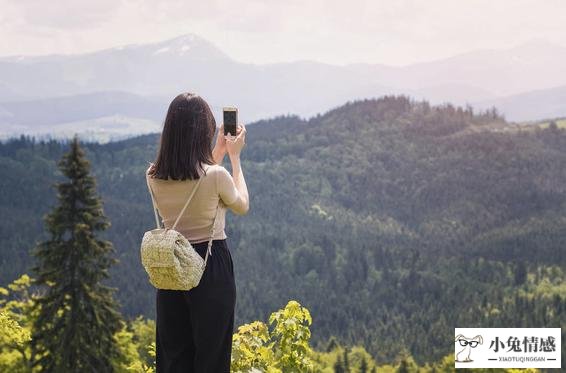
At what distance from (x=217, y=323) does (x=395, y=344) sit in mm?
164605

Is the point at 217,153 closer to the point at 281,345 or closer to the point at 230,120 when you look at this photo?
the point at 230,120

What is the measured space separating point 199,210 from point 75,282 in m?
30.4

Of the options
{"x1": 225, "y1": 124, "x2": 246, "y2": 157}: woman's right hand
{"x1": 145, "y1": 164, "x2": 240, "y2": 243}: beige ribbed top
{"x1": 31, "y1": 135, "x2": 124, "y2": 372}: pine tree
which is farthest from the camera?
{"x1": 31, "y1": 135, "x2": 124, "y2": 372}: pine tree

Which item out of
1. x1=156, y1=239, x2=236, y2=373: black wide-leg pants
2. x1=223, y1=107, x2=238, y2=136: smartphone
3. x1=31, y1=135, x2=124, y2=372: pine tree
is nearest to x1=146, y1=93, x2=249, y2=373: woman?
x1=156, y1=239, x2=236, y2=373: black wide-leg pants

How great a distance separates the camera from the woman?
7398 millimetres

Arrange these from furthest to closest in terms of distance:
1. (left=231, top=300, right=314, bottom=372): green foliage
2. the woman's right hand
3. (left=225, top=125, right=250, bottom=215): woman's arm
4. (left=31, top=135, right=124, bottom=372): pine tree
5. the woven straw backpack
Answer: (left=31, top=135, right=124, bottom=372): pine tree
(left=231, top=300, right=314, bottom=372): green foliage
the woman's right hand
(left=225, top=125, right=250, bottom=215): woman's arm
the woven straw backpack

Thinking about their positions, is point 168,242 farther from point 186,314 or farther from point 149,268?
point 186,314

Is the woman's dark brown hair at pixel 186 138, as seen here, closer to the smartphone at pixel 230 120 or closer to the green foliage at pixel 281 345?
the smartphone at pixel 230 120

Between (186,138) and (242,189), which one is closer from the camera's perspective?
(186,138)

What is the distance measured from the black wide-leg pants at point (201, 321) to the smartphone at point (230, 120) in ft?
4.07

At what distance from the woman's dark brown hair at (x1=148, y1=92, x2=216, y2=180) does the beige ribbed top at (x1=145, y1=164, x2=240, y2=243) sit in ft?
0.39

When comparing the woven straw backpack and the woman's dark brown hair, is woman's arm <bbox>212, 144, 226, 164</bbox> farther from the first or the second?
the woven straw backpack

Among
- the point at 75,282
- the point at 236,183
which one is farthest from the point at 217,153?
the point at 75,282

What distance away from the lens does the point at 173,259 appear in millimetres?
7152
